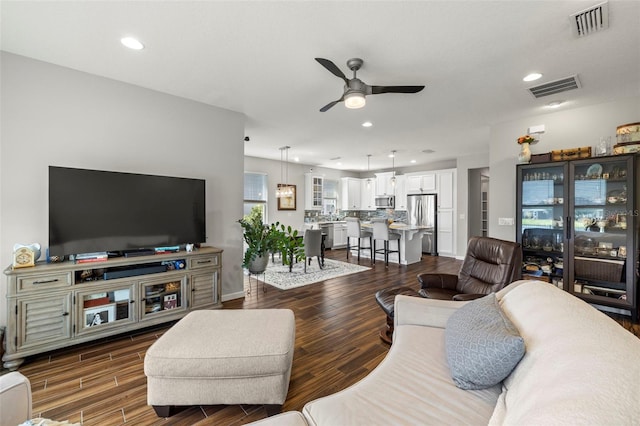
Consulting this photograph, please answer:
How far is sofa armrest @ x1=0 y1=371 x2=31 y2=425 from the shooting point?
1.03 m

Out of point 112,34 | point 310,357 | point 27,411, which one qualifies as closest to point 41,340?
point 27,411

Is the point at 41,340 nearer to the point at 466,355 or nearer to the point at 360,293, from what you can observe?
the point at 466,355

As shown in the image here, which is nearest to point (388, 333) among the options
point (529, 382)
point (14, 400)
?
point (529, 382)

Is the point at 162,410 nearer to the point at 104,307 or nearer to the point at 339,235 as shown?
the point at 104,307

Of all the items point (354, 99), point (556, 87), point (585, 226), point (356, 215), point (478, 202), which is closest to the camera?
point (354, 99)

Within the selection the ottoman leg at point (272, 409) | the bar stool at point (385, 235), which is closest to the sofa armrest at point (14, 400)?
the ottoman leg at point (272, 409)

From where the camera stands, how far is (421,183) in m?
7.67

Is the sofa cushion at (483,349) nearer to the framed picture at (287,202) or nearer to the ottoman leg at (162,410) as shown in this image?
the ottoman leg at (162,410)

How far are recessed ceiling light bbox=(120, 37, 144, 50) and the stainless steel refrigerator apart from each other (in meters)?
6.95

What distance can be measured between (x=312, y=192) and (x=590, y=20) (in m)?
6.64

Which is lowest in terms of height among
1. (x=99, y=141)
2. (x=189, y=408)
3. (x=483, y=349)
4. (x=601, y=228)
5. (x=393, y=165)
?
(x=189, y=408)

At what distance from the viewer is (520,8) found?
1.79 metres

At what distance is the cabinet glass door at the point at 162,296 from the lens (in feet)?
9.07

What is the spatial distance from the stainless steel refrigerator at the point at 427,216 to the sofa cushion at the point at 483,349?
6.24 metres
